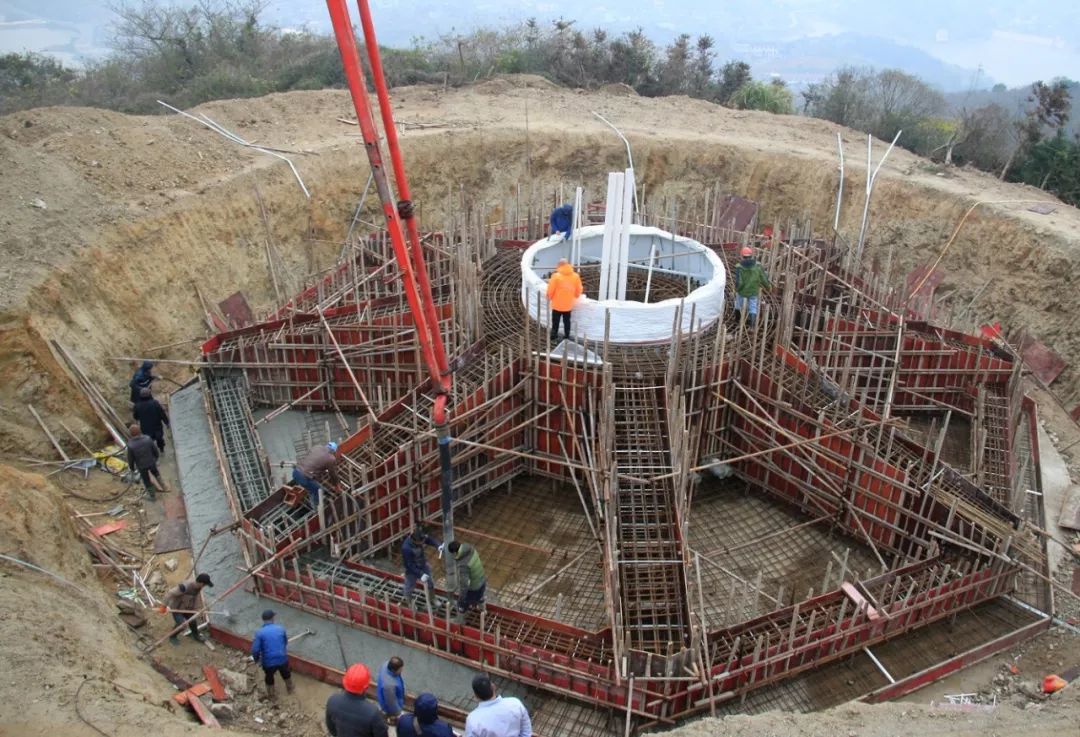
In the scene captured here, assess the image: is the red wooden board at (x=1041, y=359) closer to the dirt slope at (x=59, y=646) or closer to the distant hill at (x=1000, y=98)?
the dirt slope at (x=59, y=646)

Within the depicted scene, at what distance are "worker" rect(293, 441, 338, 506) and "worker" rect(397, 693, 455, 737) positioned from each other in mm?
3682

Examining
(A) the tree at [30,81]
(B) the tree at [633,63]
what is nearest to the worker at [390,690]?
(A) the tree at [30,81]

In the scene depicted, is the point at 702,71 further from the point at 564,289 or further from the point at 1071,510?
the point at 1071,510

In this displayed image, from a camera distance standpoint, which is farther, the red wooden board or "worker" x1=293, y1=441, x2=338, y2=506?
the red wooden board

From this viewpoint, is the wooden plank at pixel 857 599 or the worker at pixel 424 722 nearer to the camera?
the worker at pixel 424 722

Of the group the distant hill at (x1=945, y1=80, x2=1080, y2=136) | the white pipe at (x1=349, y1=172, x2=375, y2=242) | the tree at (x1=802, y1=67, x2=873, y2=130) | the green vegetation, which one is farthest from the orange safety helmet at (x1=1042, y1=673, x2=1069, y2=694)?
the distant hill at (x1=945, y1=80, x2=1080, y2=136)

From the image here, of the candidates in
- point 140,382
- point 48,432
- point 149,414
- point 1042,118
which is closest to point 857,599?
point 149,414

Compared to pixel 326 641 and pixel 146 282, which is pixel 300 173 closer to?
pixel 146 282

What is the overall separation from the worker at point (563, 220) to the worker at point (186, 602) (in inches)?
309

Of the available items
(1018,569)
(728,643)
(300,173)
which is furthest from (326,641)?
(300,173)

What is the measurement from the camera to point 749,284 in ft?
38.5

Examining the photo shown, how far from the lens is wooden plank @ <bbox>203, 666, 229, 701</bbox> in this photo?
7684mm

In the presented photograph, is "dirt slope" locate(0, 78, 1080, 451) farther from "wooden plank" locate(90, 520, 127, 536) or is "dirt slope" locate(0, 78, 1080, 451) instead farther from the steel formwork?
the steel formwork

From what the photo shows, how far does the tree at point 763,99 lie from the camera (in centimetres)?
2602
